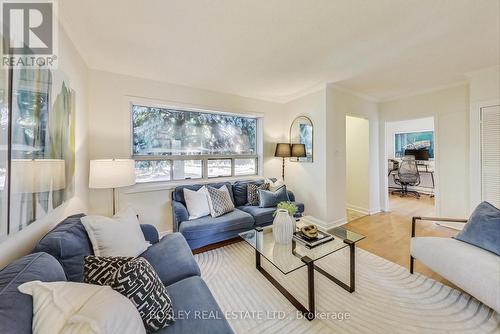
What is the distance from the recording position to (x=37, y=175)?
120 centimetres

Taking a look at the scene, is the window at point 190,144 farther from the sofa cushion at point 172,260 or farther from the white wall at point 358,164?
the white wall at point 358,164

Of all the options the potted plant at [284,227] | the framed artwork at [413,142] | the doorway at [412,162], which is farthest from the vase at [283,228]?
the framed artwork at [413,142]

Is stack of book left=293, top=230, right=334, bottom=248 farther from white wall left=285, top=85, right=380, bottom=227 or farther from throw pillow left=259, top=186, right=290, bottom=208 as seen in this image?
white wall left=285, top=85, right=380, bottom=227

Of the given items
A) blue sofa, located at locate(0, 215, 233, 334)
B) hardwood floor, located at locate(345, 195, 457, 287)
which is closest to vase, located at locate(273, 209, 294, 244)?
blue sofa, located at locate(0, 215, 233, 334)

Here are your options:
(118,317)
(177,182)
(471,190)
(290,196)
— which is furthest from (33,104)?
(471,190)

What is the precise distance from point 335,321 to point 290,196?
196 cm

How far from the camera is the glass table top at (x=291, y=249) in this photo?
163cm

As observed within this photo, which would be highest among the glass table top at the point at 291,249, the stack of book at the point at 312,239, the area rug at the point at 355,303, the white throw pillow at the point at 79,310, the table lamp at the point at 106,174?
the table lamp at the point at 106,174

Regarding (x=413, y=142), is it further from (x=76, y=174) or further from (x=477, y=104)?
(x=76, y=174)

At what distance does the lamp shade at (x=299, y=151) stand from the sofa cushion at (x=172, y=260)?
2.55 metres

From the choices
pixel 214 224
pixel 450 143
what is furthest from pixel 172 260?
pixel 450 143

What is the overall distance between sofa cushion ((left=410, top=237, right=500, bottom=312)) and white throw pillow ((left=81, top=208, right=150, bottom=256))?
2.56 metres

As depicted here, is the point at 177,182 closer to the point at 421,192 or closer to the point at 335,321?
the point at 335,321

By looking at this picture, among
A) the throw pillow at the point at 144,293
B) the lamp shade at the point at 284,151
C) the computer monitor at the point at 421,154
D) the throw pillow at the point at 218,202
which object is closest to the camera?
the throw pillow at the point at 144,293
